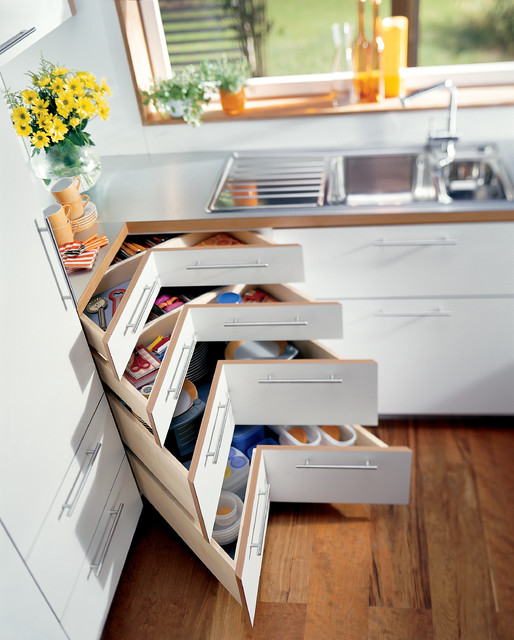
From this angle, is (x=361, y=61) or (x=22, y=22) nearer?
(x=22, y=22)

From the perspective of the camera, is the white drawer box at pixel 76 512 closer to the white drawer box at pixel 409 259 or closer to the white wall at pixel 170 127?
the white drawer box at pixel 409 259

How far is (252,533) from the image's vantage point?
145cm

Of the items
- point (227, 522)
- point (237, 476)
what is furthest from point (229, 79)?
point (227, 522)

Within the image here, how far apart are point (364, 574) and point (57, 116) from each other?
1.53m

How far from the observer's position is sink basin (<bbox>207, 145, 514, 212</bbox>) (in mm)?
1901

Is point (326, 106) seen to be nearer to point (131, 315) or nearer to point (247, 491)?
point (131, 315)

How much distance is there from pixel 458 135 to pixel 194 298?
101cm

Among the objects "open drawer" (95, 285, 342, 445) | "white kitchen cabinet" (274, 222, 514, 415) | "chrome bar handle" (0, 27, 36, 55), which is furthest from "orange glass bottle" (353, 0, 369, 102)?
"chrome bar handle" (0, 27, 36, 55)

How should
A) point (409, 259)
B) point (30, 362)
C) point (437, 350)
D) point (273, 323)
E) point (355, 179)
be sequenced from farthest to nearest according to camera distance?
point (355, 179) < point (437, 350) < point (409, 259) < point (273, 323) < point (30, 362)

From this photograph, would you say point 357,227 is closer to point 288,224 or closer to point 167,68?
point 288,224

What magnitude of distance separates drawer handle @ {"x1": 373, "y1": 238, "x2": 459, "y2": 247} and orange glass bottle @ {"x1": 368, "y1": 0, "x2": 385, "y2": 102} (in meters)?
0.62

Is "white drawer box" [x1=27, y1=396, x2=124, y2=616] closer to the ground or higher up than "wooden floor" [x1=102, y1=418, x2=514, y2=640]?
higher up

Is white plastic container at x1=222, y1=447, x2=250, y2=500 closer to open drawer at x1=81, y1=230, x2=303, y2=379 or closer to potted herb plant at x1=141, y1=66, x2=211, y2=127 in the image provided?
open drawer at x1=81, y1=230, x2=303, y2=379

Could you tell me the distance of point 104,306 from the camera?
5.29 feet
